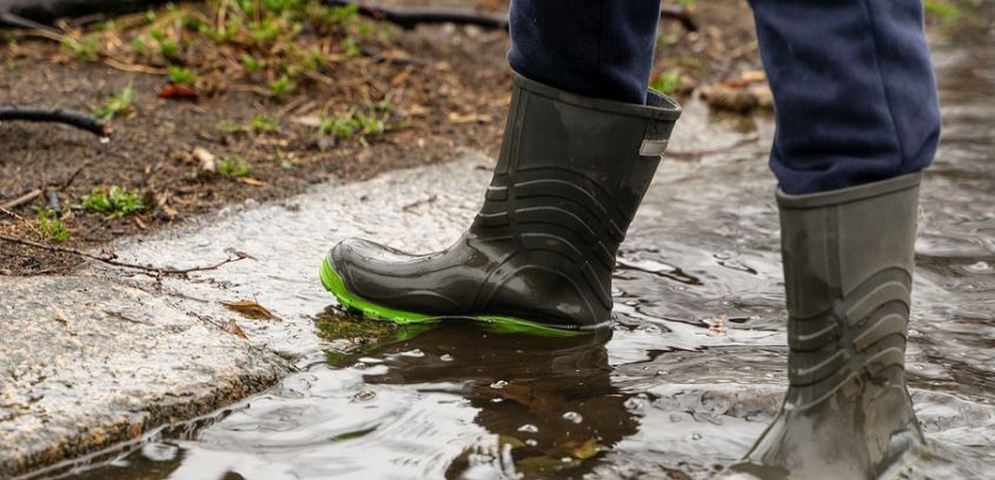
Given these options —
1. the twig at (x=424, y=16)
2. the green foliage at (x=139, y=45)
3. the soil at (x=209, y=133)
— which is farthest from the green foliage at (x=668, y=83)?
the green foliage at (x=139, y=45)

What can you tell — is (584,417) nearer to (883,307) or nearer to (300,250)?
(883,307)

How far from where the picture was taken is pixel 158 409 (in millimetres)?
2098

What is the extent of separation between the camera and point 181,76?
4301 mm

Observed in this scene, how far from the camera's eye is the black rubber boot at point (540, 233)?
246 cm

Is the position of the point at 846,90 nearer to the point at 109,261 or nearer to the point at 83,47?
the point at 109,261

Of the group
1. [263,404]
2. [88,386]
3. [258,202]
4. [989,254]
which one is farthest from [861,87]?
[258,202]

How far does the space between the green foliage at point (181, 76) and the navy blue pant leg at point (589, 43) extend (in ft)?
7.00

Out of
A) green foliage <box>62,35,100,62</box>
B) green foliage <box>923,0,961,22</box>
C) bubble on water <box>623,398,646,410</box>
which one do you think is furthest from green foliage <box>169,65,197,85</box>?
green foliage <box>923,0,961,22</box>

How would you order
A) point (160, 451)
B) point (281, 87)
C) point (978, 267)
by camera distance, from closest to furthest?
point (160, 451), point (978, 267), point (281, 87)

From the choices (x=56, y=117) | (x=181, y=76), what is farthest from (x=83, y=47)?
(x=56, y=117)

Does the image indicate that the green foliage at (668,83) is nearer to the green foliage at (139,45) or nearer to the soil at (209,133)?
the soil at (209,133)

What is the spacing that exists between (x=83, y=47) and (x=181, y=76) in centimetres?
50

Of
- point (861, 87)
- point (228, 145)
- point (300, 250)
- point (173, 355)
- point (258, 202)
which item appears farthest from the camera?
point (228, 145)

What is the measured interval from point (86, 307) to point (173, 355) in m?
0.25
